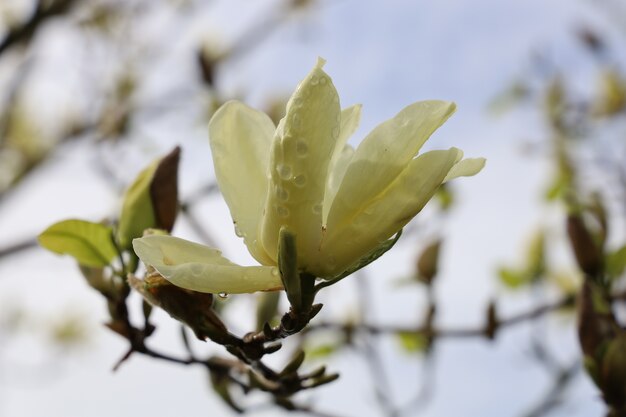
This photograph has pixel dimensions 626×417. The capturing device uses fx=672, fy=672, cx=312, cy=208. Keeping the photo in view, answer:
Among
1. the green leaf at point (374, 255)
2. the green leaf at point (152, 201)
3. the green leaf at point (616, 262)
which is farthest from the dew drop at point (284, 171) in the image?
the green leaf at point (616, 262)

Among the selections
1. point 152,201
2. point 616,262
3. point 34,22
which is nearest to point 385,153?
point 152,201

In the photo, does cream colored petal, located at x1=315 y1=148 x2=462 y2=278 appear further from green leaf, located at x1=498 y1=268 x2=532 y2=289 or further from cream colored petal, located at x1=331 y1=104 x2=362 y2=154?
green leaf, located at x1=498 y1=268 x2=532 y2=289

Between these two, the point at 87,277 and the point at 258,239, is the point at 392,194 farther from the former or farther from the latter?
the point at 87,277

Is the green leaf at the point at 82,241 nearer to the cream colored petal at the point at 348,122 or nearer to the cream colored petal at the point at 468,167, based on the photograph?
the cream colored petal at the point at 348,122

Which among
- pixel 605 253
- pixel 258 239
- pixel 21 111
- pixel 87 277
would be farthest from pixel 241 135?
pixel 21 111

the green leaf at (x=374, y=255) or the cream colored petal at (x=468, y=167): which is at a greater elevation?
the cream colored petal at (x=468, y=167)

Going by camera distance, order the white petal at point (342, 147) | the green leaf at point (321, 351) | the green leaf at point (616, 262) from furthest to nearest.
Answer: the green leaf at point (321, 351) → the green leaf at point (616, 262) → the white petal at point (342, 147)

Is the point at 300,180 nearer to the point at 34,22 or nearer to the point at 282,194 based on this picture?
the point at 282,194
